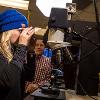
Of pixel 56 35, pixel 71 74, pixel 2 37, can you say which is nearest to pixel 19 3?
pixel 71 74

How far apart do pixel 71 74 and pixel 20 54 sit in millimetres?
758

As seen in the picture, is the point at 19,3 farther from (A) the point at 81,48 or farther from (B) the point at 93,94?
(B) the point at 93,94

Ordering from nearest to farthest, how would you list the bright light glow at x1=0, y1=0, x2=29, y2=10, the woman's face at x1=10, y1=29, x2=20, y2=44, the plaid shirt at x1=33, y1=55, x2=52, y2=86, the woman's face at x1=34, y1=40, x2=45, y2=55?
the woman's face at x1=10, y1=29, x2=20, y2=44 < the woman's face at x1=34, y1=40, x2=45, y2=55 < the bright light glow at x1=0, y1=0, x2=29, y2=10 < the plaid shirt at x1=33, y1=55, x2=52, y2=86

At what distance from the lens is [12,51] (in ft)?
5.14

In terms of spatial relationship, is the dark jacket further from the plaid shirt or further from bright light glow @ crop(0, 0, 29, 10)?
the plaid shirt

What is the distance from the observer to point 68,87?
84.7 inches

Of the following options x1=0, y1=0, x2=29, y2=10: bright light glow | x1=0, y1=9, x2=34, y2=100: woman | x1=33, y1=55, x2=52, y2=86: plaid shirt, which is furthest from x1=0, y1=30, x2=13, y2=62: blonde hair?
x1=33, y1=55, x2=52, y2=86: plaid shirt

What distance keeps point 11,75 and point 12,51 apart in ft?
0.92

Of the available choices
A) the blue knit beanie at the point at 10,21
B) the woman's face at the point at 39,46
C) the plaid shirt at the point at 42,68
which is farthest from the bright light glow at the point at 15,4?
the blue knit beanie at the point at 10,21

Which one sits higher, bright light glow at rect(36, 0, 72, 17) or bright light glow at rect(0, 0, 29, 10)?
bright light glow at rect(0, 0, 29, 10)

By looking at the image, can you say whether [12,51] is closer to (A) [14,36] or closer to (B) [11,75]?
(A) [14,36]

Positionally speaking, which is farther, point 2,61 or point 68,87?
point 68,87

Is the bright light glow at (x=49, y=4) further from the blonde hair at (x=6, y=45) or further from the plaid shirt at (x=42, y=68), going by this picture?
the plaid shirt at (x=42, y=68)

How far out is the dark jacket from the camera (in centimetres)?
131
